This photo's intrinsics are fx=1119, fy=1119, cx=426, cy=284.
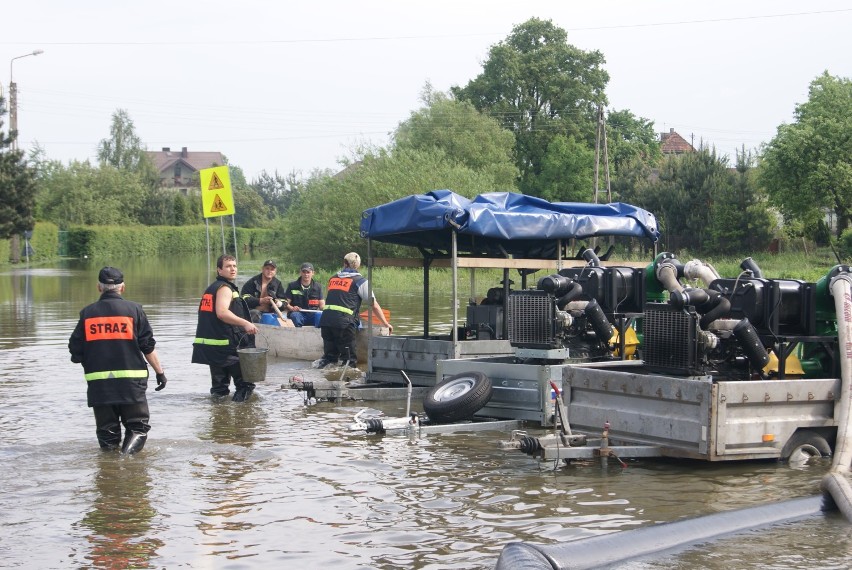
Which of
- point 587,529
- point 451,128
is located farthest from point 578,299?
point 451,128

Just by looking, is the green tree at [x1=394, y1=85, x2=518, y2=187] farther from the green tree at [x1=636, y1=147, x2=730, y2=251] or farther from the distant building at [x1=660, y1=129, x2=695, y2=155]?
the distant building at [x1=660, y1=129, x2=695, y2=155]

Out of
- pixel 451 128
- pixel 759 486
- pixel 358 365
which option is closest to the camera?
pixel 759 486

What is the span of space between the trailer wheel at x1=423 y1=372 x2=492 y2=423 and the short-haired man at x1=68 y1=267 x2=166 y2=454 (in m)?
2.76

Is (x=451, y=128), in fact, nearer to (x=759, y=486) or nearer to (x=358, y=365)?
(x=358, y=365)

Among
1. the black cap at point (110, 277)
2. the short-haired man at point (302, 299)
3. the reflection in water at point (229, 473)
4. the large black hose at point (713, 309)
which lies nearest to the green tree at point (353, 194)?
the short-haired man at point (302, 299)

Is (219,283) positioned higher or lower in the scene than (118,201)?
lower

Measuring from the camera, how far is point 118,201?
9431 cm

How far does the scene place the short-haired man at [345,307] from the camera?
1608cm

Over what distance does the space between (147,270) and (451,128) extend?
64.1ft

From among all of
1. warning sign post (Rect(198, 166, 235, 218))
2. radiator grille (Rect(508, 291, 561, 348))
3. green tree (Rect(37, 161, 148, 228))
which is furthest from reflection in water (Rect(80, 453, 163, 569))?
green tree (Rect(37, 161, 148, 228))

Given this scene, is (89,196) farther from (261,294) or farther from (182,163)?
(261,294)

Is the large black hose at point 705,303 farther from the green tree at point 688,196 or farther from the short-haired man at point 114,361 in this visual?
the green tree at point 688,196

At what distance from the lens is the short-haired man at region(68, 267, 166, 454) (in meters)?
10.1

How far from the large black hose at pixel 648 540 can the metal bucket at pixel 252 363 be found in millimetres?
7159
